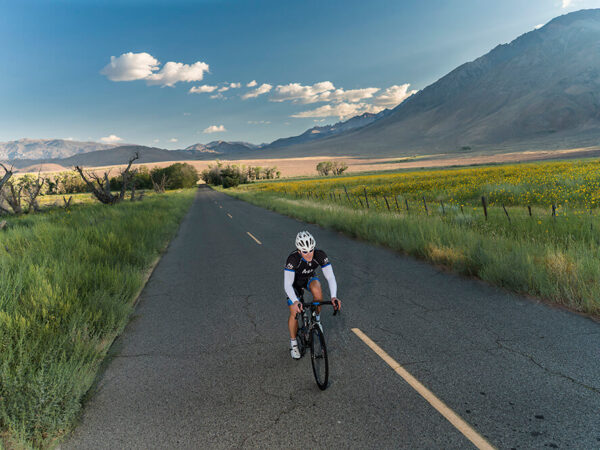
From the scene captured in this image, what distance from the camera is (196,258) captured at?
10.2m

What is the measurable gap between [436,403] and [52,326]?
4536 millimetres

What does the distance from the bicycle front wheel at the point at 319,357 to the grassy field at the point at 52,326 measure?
234 centimetres

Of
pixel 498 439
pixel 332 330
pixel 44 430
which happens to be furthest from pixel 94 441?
pixel 498 439

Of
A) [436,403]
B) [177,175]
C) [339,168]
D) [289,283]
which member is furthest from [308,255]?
[177,175]

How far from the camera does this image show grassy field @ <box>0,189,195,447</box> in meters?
2.92

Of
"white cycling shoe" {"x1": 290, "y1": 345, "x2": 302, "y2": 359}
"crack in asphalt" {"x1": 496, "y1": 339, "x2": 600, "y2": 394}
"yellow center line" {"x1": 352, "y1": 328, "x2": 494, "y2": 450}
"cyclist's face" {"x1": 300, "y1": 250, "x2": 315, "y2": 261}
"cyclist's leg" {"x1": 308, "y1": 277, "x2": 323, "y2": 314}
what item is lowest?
"crack in asphalt" {"x1": 496, "y1": 339, "x2": 600, "y2": 394}

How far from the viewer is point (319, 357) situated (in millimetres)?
3545

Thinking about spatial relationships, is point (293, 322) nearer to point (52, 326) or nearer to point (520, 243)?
point (52, 326)

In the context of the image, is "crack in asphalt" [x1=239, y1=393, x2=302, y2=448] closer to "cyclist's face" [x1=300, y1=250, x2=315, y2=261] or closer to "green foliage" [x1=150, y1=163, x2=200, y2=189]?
"cyclist's face" [x1=300, y1=250, x2=315, y2=261]

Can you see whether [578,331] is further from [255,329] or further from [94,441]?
[94,441]

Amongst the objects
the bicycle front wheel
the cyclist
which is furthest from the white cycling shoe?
the bicycle front wheel

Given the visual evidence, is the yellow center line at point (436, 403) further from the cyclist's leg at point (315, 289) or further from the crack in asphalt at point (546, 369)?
the crack in asphalt at point (546, 369)

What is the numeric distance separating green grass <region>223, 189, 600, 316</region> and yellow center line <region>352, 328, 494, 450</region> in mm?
3383

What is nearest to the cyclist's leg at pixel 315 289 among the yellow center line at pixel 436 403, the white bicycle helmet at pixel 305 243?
the white bicycle helmet at pixel 305 243
